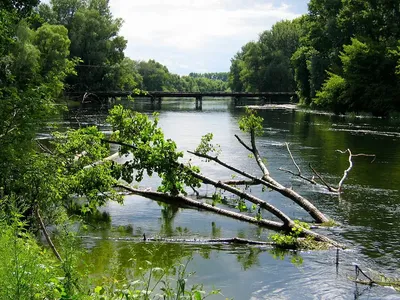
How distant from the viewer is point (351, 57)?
53.7 metres

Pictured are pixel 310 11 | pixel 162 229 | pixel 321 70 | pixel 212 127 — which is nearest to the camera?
pixel 162 229

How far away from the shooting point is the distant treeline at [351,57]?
172ft

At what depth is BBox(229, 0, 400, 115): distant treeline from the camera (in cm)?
5247

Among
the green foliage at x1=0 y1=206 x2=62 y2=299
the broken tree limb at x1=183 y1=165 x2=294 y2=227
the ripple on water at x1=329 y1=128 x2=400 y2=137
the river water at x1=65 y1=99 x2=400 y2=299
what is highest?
the green foliage at x1=0 y1=206 x2=62 y2=299

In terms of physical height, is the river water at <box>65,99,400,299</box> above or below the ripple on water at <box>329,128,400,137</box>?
below

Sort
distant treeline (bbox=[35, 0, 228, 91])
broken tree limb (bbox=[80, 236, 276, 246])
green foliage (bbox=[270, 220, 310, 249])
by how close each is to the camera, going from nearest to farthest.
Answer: green foliage (bbox=[270, 220, 310, 249]) < broken tree limb (bbox=[80, 236, 276, 246]) < distant treeline (bbox=[35, 0, 228, 91])

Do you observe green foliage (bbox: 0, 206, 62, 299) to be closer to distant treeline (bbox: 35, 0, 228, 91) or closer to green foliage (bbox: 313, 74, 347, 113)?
green foliage (bbox: 313, 74, 347, 113)

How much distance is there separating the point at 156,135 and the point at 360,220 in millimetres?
6086

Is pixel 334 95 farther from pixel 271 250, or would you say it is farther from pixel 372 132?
pixel 271 250

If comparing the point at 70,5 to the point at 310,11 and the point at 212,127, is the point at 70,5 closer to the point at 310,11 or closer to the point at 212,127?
the point at 310,11

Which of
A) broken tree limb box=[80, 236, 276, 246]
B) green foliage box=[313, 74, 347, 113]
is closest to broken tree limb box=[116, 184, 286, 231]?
broken tree limb box=[80, 236, 276, 246]

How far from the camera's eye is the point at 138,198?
16812 millimetres

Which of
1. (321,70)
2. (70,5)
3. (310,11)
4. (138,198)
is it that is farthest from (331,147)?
(70,5)

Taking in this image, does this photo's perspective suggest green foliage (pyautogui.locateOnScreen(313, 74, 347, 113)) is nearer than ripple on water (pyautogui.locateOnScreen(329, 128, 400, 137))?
No
